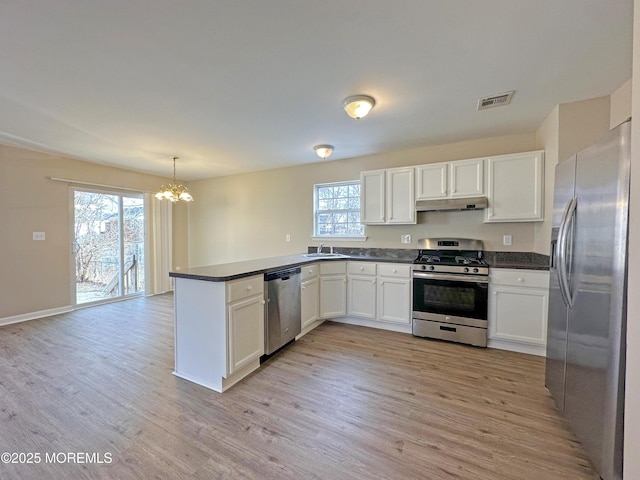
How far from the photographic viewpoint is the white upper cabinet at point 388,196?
3531 millimetres

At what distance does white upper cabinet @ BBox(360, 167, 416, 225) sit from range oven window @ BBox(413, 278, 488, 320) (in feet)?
2.95

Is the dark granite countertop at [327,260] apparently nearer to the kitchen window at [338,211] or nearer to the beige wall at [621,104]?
the kitchen window at [338,211]

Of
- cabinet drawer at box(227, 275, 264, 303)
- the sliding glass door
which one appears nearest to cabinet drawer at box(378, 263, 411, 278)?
cabinet drawer at box(227, 275, 264, 303)

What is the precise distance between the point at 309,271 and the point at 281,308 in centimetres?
69

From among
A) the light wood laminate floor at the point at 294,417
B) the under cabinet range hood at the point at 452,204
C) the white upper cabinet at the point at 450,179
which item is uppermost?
the white upper cabinet at the point at 450,179

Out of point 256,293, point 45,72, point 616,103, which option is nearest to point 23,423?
point 256,293

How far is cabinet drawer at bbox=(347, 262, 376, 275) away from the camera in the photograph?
3.50 metres

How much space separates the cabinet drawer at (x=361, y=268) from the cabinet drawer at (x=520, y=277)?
1.33 m

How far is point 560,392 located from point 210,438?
231cm

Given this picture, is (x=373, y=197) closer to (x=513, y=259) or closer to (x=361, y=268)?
(x=361, y=268)

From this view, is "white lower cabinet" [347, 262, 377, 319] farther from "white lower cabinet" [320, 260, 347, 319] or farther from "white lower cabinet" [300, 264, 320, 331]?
"white lower cabinet" [300, 264, 320, 331]

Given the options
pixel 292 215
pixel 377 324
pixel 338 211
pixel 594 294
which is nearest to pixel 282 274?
pixel 377 324

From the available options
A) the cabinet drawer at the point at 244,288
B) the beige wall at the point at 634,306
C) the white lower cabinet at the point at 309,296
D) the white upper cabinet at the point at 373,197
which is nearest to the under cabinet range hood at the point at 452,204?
the white upper cabinet at the point at 373,197

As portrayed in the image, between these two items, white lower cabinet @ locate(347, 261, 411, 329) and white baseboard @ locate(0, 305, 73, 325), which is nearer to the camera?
white lower cabinet @ locate(347, 261, 411, 329)
